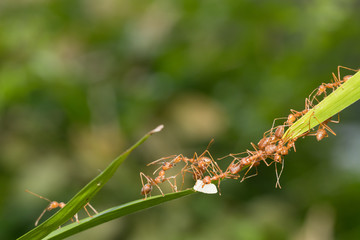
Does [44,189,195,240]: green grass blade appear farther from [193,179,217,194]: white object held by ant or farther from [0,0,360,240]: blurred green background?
[0,0,360,240]: blurred green background

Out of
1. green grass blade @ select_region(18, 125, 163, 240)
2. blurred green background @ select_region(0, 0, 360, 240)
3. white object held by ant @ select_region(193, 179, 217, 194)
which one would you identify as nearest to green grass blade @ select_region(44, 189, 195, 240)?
green grass blade @ select_region(18, 125, 163, 240)

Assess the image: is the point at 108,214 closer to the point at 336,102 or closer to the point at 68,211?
the point at 68,211

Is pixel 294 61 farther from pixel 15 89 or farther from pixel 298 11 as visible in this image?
pixel 15 89

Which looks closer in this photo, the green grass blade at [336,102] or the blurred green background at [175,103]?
the green grass blade at [336,102]

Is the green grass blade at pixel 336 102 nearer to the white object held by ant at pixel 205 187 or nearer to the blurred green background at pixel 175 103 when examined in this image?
the white object held by ant at pixel 205 187

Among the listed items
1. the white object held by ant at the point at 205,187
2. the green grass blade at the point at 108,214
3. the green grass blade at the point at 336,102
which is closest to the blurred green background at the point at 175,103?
the white object held by ant at the point at 205,187

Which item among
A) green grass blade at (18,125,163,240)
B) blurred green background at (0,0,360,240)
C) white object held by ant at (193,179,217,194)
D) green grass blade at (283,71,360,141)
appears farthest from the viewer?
blurred green background at (0,0,360,240)

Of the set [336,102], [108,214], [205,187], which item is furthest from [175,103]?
[108,214]

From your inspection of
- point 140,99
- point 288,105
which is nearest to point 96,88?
point 140,99
